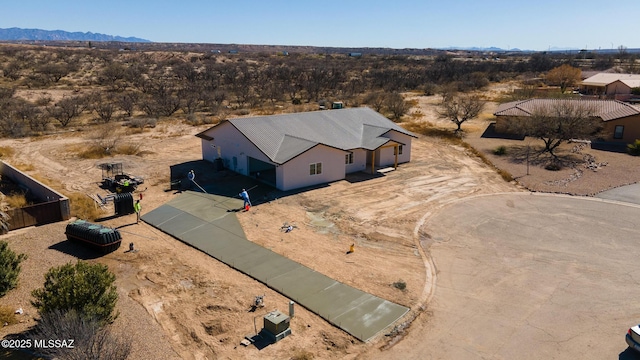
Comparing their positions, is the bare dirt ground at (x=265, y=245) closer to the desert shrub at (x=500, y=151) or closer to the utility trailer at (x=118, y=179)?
the utility trailer at (x=118, y=179)

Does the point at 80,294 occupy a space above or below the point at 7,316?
above

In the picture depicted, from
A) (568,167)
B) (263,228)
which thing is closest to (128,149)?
(263,228)

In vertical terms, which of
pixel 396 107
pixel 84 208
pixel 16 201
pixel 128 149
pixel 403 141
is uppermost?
pixel 396 107

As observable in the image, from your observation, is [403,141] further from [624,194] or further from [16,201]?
[16,201]

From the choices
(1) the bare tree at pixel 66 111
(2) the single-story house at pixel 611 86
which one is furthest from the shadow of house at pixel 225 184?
(2) the single-story house at pixel 611 86

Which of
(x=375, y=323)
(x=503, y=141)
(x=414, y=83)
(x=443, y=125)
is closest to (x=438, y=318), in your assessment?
(x=375, y=323)

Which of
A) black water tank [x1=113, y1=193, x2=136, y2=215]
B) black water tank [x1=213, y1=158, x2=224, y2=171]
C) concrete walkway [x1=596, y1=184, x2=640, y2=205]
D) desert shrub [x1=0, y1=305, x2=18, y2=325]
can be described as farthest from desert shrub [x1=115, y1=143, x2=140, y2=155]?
concrete walkway [x1=596, y1=184, x2=640, y2=205]

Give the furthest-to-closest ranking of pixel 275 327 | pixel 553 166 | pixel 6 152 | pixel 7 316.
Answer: pixel 6 152 → pixel 553 166 → pixel 7 316 → pixel 275 327
